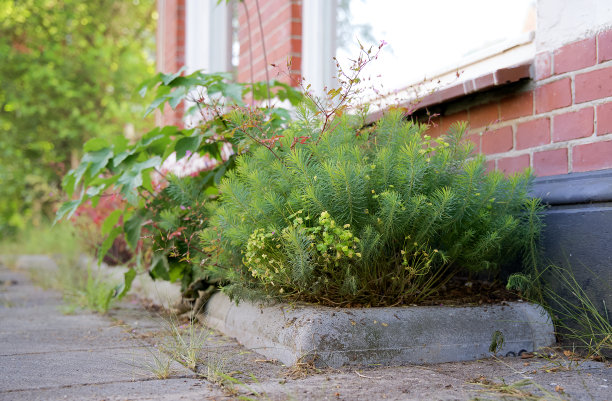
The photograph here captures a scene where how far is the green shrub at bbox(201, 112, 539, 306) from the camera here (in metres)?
1.85

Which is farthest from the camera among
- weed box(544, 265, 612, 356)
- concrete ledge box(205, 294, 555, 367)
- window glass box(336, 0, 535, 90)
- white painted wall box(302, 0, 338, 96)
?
white painted wall box(302, 0, 338, 96)

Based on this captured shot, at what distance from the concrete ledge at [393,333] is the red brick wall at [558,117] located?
0.63 m

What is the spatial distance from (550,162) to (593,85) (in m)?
0.34

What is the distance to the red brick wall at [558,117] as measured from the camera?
2092 mm

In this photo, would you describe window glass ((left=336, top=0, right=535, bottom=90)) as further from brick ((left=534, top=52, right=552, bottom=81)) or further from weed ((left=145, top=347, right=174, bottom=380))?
weed ((left=145, top=347, right=174, bottom=380))

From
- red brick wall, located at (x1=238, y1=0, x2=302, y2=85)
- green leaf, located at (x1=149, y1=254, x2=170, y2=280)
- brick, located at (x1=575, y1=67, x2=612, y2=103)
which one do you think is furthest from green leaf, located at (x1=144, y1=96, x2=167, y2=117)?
brick, located at (x1=575, y1=67, x2=612, y2=103)

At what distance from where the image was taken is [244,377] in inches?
65.8

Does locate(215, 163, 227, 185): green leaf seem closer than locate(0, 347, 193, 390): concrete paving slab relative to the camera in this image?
No

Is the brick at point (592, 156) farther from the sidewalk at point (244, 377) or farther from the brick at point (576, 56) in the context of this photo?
the sidewalk at point (244, 377)

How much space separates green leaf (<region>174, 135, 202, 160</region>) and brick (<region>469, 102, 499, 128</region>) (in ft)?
4.20

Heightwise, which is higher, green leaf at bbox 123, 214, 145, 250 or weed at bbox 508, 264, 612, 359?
green leaf at bbox 123, 214, 145, 250

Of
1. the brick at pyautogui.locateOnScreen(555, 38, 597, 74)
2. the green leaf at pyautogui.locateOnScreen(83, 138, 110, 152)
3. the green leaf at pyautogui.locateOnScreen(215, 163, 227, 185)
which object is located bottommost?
the green leaf at pyautogui.locateOnScreen(215, 163, 227, 185)

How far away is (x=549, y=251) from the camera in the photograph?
214 centimetres

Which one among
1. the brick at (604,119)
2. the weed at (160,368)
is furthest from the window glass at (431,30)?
the weed at (160,368)
